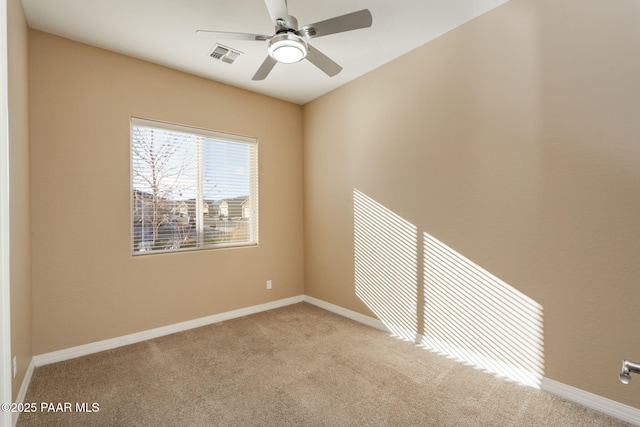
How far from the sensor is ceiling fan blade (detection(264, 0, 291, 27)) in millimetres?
1819

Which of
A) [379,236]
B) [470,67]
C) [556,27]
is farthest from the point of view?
[379,236]

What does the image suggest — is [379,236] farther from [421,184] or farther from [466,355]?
[466,355]

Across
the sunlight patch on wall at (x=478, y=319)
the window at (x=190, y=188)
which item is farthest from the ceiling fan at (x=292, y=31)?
the sunlight patch on wall at (x=478, y=319)

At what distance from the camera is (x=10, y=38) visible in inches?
75.5

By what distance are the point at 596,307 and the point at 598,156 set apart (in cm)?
99

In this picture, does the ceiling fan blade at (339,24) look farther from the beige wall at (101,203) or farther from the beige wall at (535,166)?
the beige wall at (101,203)

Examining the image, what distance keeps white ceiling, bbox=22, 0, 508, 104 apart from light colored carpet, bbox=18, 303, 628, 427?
292cm

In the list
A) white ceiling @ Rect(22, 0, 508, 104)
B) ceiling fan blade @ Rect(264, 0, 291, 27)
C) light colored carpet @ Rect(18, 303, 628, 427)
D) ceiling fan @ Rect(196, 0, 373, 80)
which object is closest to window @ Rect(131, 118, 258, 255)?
white ceiling @ Rect(22, 0, 508, 104)

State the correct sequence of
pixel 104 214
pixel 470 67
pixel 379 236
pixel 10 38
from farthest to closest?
pixel 379 236 → pixel 104 214 → pixel 470 67 → pixel 10 38

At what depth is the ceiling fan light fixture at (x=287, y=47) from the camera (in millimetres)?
2014

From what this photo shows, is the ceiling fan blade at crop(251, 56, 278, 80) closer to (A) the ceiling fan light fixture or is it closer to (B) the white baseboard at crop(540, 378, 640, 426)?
(A) the ceiling fan light fixture

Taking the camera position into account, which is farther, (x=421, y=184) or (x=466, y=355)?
(x=421, y=184)

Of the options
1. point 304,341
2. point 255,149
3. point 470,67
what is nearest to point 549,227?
point 470,67

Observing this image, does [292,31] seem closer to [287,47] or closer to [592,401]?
[287,47]
